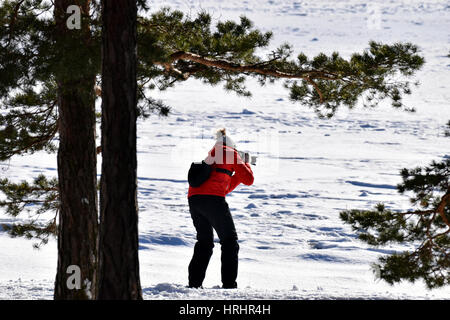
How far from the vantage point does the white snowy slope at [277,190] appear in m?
9.84

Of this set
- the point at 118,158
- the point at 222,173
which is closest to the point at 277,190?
the point at 222,173

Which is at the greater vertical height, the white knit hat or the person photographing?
the white knit hat

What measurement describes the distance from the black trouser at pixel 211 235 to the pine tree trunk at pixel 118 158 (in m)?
1.76

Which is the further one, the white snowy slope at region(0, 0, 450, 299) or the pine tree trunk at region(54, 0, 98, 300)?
the white snowy slope at region(0, 0, 450, 299)

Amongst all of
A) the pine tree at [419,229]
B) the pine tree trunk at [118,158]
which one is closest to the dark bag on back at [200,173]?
the pine tree at [419,229]

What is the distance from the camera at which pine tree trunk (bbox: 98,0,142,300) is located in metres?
4.27

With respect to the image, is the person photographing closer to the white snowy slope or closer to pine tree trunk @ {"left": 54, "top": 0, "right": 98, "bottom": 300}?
the white snowy slope

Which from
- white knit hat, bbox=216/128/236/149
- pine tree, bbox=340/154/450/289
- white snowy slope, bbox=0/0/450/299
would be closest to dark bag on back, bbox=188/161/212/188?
white knit hat, bbox=216/128/236/149

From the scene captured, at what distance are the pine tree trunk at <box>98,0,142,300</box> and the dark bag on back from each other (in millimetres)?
1740

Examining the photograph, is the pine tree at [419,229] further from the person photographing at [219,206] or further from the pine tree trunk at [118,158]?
the pine tree trunk at [118,158]

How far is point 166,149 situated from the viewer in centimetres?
3170

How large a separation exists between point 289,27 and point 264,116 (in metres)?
61.3
